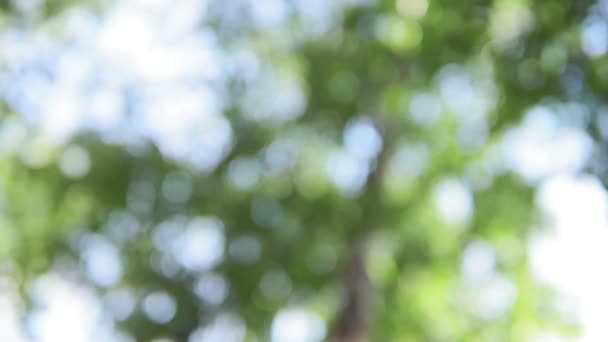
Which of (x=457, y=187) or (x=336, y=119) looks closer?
(x=336, y=119)

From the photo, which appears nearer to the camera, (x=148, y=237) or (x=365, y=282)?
(x=365, y=282)

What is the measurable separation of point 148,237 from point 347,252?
74.4 inches

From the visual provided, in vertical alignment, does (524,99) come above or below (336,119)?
below

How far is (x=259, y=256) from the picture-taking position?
Answer: 813 centimetres

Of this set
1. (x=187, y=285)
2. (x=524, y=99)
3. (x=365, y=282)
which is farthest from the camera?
(x=187, y=285)

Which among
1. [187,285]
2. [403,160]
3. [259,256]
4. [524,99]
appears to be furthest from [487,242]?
[524,99]

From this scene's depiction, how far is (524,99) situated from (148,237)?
430 cm

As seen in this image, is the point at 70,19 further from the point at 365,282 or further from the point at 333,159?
the point at 365,282

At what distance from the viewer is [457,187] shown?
852 centimetres

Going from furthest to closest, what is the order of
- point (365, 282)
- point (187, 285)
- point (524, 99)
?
1. point (187, 285)
2. point (365, 282)
3. point (524, 99)

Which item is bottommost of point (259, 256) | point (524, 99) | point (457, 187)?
point (524, 99)

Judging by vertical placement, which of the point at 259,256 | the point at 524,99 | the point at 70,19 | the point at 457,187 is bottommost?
the point at 524,99

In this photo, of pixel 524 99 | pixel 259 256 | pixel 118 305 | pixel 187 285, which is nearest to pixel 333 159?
pixel 259 256

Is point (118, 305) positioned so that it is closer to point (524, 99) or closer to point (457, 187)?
point (457, 187)
